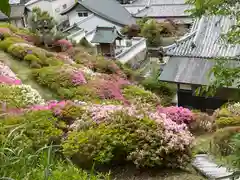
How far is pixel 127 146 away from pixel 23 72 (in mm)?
9425

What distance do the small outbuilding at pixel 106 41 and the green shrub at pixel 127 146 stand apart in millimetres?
17245

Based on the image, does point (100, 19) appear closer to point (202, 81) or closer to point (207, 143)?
point (202, 81)

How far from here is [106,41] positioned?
2405cm

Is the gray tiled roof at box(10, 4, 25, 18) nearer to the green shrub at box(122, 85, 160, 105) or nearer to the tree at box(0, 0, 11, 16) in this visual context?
the green shrub at box(122, 85, 160, 105)

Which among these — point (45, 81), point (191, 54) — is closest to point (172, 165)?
point (45, 81)

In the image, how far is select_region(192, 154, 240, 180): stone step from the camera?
6.10 metres

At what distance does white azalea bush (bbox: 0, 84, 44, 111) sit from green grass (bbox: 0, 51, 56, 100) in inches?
48.8

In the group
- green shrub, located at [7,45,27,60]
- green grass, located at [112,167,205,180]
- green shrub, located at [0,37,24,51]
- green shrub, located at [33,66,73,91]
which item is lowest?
green shrub, located at [33,66,73,91]

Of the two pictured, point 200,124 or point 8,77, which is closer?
point 200,124

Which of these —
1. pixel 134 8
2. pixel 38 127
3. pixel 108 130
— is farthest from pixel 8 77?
pixel 134 8

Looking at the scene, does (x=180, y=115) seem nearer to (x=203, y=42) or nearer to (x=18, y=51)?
(x=203, y=42)

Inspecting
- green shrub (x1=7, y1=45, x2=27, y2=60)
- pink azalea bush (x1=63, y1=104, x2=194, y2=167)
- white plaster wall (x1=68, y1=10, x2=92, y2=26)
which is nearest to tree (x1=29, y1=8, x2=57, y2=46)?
green shrub (x1=7, y1=45, x2=27, y2=60)

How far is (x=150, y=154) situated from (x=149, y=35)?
22406 millimetres

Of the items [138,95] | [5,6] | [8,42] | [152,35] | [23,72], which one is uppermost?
[5,6]
